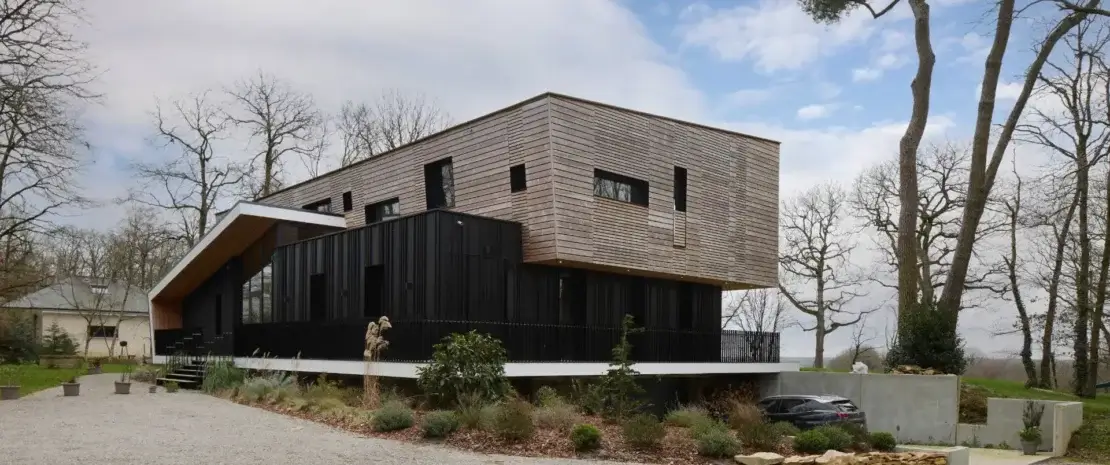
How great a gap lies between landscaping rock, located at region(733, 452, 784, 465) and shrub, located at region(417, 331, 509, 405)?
4611 mm

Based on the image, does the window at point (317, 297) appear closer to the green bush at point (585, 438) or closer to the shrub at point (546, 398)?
the shrub at point (546, 398)

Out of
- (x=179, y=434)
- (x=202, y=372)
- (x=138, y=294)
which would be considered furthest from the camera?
(x=138, y=294)

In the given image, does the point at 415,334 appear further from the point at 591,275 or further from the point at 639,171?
the point at 639,171

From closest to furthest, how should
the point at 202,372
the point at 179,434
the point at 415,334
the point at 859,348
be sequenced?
1. the point at 179,434
2. the point at 415,334
3. the point at 202,372
4. the point at 859,348

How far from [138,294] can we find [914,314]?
137ft

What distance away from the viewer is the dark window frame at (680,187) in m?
22.5

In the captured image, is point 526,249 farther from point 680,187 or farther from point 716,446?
point 716,446

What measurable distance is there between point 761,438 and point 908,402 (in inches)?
335

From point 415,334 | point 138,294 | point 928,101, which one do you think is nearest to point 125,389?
point 415,334

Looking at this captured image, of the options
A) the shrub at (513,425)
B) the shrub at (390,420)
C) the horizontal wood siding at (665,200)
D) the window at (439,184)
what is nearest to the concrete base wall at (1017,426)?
the horizontal wood siding at (665,200)

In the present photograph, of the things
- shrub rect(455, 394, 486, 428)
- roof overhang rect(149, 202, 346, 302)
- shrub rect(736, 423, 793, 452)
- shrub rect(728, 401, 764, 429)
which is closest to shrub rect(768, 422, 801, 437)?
shrub rect(736, 423, 793, 452)

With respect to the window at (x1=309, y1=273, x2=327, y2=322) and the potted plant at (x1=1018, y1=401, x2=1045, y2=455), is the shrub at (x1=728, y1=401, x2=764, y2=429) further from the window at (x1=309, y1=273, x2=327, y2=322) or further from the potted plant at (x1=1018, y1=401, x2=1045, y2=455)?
the window at (x1=309, y1=273, x2=327, y2=322)

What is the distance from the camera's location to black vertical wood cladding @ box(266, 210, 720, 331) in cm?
1794

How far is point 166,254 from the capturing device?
4922cm
